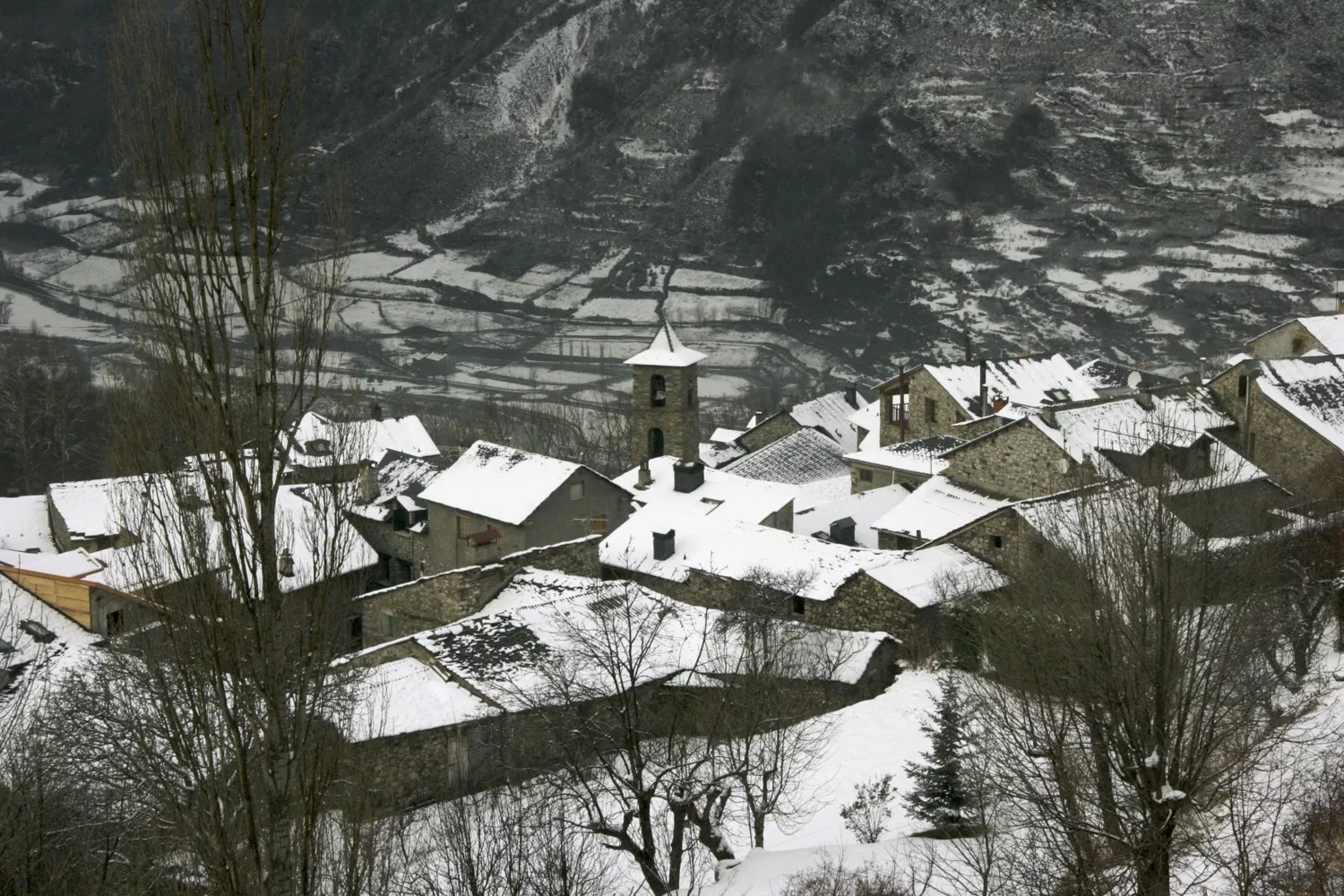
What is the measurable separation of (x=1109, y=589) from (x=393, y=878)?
24.9ft

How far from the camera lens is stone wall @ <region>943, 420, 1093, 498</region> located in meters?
29.6

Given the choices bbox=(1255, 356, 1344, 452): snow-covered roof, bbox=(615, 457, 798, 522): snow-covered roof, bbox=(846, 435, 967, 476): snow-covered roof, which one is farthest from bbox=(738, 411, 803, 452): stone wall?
bbox=(1255, 356, 1344, 452): snow-covered roof

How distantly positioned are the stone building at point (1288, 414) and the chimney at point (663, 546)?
1467 cm

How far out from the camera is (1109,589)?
43.8 ft

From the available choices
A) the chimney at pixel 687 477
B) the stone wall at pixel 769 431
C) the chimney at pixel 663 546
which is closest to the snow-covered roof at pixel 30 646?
the chimney at pixel 663 546

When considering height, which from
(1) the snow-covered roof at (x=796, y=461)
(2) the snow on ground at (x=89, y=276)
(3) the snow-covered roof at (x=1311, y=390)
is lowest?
(1) the snow-covered roof at (x=796, y=461)

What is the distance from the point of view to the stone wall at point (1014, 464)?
29.6 meters

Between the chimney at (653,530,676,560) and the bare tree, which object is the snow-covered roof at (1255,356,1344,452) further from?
the bare tree

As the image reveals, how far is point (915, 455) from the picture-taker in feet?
126

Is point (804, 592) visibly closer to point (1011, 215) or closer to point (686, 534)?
point (686, 534)

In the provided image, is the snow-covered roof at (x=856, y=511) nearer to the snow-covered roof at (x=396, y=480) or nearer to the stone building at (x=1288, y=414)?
the stone building at (x=1288, y=414)

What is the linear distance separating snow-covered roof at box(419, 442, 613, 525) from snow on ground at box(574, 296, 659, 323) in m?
73.8

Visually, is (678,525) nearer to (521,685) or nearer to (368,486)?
(368,486)

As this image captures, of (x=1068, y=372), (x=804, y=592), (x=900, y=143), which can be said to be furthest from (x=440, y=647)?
(x=900, y=143)
